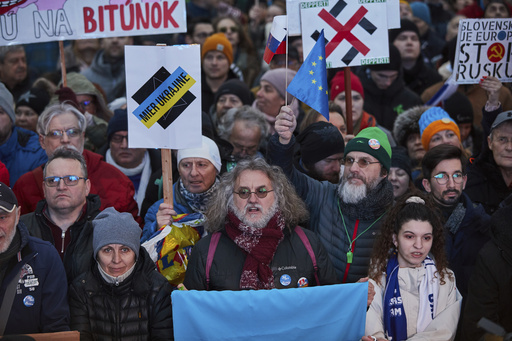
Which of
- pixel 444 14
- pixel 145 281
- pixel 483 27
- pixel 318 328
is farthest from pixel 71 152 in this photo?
pixel 444 14

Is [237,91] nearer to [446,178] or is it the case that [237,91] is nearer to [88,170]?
[88,170]

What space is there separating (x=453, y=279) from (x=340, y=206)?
36.9 inches

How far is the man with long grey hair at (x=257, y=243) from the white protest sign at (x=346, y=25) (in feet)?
4.93

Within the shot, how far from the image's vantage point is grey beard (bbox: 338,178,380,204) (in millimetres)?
5078

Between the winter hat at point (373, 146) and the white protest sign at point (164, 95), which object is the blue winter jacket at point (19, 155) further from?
the winter hat at point (373, 146)

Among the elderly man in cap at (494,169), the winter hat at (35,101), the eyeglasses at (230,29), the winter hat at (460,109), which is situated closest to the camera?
the elderly man in cap at (494,169)

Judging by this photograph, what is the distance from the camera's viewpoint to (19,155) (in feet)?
21.3

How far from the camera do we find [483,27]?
6332mm

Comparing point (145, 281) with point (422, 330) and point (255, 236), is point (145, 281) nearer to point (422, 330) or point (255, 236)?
point (255, 236)

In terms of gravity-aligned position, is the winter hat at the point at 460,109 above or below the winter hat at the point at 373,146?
above

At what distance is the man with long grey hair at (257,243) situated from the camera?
4.64 meters

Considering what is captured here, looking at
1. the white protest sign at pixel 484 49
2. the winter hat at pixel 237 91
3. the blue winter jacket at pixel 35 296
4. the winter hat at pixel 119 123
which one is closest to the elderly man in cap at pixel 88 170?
the winter hat at pixel 119 123

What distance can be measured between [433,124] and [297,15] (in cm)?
162

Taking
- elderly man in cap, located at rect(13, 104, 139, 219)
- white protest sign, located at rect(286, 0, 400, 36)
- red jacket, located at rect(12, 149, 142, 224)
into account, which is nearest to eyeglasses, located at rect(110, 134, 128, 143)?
elderly man in cap, located at rect(13, 104, 139, 219)
